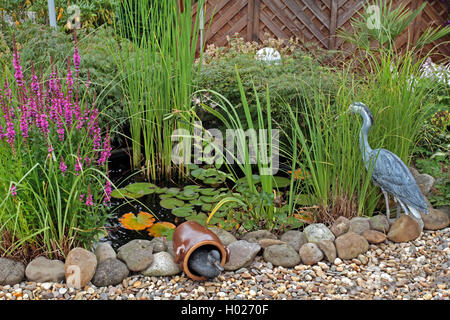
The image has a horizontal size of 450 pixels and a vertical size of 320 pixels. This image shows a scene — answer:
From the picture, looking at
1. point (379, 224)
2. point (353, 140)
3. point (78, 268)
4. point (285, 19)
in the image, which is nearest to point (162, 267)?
point (78, 268)

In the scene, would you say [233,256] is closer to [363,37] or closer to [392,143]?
[392,143]

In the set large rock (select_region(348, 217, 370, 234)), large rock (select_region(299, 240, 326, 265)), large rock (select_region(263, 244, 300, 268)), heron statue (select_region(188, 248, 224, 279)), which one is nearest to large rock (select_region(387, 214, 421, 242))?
large rock (select_region(348, 217, 370, 234))

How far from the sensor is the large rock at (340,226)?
250cm

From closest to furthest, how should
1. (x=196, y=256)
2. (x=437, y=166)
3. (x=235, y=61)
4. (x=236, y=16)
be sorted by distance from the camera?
(x=196, y=256) → (x=437, y=166) → (x=235, y=61) → (x=236, y=16)

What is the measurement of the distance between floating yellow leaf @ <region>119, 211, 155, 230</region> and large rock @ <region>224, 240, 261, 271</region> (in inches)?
27.4

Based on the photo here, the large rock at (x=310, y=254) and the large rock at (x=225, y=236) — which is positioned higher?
the large rock at (x=225, y=236)

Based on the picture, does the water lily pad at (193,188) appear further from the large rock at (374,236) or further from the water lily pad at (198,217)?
the large rock at (374,236)

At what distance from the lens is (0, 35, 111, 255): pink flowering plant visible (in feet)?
6.63

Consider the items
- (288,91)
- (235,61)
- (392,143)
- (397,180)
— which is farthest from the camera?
(235,61)

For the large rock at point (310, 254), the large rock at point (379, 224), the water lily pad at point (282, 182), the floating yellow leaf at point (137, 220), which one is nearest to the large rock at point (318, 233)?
the large rock at point (310, 254)

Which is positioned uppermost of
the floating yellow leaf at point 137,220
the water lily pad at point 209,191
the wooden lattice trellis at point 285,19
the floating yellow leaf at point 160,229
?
the wooden lattice trellis at point 285,19

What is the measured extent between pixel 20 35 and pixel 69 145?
10.3 feet

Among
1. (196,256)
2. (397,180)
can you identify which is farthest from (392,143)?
(196,256)
